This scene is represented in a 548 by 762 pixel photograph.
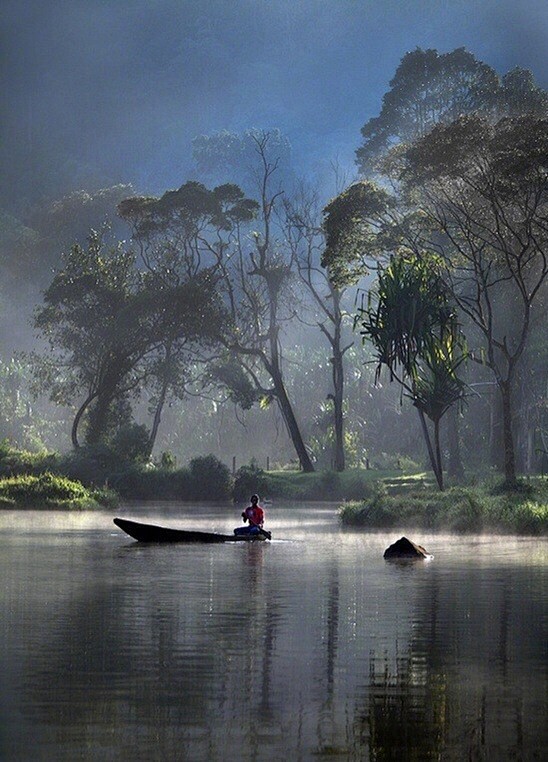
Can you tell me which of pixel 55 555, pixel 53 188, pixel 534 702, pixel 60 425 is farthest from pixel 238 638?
pixel 53 188

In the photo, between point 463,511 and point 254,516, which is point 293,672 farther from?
point 463,511

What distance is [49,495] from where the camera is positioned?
5869cm

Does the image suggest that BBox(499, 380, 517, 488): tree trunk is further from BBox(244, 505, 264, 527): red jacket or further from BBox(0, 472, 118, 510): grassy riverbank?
BBox(0, 472, 118, 510): grassy riverbank

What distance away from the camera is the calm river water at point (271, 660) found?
1080cm

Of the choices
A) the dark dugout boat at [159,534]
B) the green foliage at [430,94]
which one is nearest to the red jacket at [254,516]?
the dark dugout boat at [159,534]

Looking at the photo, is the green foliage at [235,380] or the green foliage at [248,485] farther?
the green foliage at [235,380]

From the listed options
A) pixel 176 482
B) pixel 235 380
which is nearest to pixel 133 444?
pixel 176 482

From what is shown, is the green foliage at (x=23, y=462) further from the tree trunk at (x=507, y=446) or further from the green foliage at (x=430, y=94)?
the green foliage at (x=430, y=94)

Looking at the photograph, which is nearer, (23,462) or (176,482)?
(23,462)

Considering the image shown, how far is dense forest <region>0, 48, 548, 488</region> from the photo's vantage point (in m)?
51.6

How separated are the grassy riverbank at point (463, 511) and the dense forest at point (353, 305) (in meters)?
2.86

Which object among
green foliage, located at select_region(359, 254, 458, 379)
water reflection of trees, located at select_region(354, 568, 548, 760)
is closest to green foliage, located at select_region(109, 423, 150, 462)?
green foliage, located at select_region(359, 254, 458, 379)

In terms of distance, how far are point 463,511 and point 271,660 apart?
2934 cm

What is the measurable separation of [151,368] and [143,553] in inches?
2090
